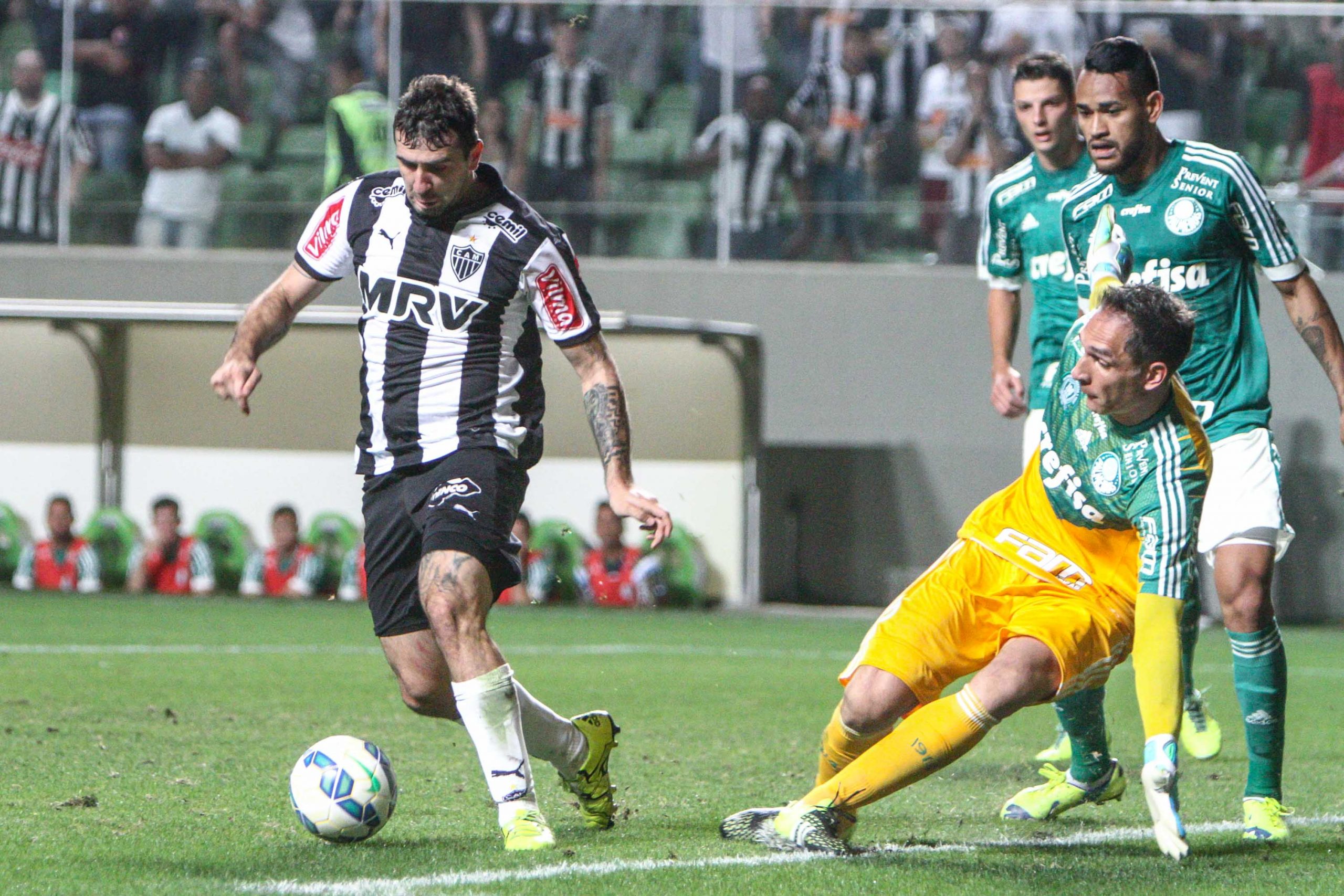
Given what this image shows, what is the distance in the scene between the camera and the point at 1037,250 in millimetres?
6320

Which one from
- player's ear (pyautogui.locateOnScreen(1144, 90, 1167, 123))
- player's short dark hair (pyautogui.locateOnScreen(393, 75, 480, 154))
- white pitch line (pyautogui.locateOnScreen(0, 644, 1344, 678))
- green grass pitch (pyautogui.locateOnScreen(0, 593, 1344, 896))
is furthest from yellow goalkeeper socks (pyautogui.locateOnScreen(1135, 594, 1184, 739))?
white pitch line (pyautogui.locateOnScreen(0, 644, 1344, 678))

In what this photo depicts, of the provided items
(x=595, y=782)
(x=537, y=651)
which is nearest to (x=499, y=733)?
(x=595, y=782)

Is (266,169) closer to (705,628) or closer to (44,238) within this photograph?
(44,238)

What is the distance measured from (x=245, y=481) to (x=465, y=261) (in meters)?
10.3

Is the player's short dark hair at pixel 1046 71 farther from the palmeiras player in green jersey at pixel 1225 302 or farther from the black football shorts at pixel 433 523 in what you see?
the black football shorts at pixel 433 523

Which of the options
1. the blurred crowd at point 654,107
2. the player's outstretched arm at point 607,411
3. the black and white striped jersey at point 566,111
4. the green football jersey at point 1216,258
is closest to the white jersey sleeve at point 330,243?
the player's outstretched arm at point 607,411

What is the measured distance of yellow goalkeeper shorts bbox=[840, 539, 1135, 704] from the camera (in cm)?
433

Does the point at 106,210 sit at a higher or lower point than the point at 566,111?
lower

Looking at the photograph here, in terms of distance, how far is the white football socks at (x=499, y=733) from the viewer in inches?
171

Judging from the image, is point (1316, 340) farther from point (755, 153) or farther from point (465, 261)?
point (755, 153)

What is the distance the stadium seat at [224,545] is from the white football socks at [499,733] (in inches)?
394

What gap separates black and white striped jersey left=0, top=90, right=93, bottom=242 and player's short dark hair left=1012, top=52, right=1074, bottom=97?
9.92 metres

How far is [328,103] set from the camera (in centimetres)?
1396

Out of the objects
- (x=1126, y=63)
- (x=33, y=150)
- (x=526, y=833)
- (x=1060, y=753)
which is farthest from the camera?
(x=33, y=150)
